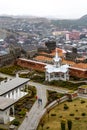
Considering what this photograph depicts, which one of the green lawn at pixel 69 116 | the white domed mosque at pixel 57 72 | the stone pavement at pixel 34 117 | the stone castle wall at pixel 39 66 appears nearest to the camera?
the stone pavement at pixel 34 117

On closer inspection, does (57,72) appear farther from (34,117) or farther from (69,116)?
(34,117)

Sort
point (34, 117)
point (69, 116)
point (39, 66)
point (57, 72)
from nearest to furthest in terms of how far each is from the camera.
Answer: point (34, 117)
point (69, 116)
point (57, 72)
point (39, 66)

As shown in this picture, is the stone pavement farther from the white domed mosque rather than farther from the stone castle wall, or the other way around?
the stone castle wall

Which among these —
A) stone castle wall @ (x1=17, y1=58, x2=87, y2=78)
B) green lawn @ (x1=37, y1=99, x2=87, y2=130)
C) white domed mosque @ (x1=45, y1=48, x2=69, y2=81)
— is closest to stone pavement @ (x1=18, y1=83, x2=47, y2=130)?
green lawn @ (x1=37, y1=99, x2=87, y2=130)

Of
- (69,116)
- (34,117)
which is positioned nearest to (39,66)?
(69,116)

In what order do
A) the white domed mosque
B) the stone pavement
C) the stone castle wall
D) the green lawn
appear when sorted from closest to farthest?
the stone pavement, the green lawn, the white domed mosque, the stone castle wall

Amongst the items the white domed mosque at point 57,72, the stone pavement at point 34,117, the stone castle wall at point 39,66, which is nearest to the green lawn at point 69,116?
the stone pavement at point 34,117

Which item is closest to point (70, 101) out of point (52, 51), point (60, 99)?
point (60, 99)

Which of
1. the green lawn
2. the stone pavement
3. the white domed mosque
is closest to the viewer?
the stone pavement

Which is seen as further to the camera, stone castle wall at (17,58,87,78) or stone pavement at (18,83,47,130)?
stone castle wall at (17,58,87,78)

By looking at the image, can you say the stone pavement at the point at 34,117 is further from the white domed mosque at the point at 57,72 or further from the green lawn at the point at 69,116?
the white domed mosque at the point at 57,72
